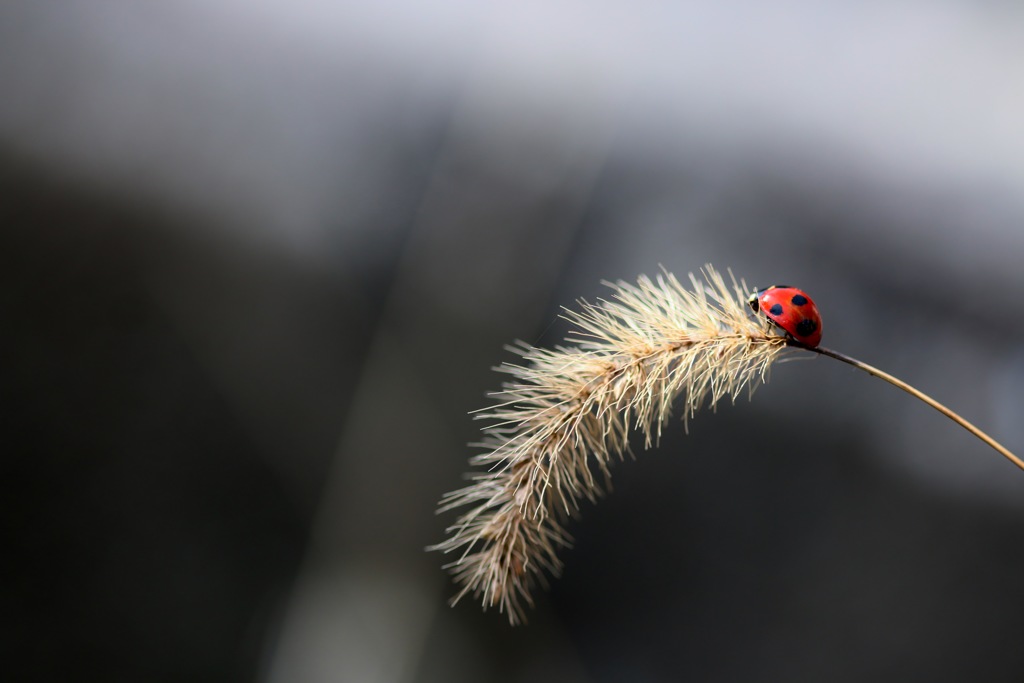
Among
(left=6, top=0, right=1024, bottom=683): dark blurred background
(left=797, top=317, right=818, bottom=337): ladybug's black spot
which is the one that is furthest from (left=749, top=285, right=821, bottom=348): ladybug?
(left=6, top=0, right=1024, bottom=683): dark blurred background

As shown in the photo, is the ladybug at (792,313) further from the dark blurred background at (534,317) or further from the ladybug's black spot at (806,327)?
the dark blurred background at (534,317)

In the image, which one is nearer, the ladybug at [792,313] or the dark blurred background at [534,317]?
the ladybug at [792,313]

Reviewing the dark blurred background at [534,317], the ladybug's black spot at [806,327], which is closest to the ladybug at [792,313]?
the ladybug's black spot at [806,327]

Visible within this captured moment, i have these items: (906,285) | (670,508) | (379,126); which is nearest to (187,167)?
(379,126)

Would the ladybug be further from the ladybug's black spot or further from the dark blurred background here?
the dark blurred background

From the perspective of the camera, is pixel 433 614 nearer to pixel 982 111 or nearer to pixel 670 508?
pixel 670 508

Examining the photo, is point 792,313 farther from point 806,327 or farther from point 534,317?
point 534,317

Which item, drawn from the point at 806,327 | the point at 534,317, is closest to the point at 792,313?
the point at 806,327
